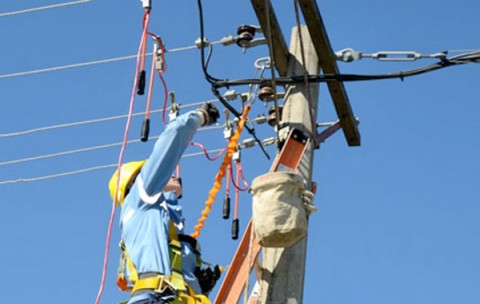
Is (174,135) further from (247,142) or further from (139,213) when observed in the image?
(247,142)

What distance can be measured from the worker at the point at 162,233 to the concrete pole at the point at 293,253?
1.15 feet

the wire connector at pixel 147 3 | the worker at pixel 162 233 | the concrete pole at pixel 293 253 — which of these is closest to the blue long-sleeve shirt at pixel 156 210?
the worker at pixel 162 233

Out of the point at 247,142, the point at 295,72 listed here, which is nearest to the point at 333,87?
the point at 295,72

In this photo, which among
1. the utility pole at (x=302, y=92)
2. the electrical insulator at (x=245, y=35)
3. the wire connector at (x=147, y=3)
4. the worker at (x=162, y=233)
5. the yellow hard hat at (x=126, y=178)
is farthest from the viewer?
the electrical insulator at (x=245, y=35)

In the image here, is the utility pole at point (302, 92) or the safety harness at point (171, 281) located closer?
the safety harness at point (171, 281)

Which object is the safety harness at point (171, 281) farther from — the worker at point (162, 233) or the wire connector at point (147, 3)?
the wire connector at point (147, 3)

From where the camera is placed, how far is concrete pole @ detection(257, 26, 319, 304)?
6.75m

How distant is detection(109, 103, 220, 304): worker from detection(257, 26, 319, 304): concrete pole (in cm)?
35

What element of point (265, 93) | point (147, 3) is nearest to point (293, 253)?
point (265, 93)

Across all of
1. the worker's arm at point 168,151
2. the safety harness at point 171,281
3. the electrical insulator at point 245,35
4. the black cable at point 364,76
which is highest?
the electrical insulator at point 245,35

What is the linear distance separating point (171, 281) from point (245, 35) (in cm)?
195

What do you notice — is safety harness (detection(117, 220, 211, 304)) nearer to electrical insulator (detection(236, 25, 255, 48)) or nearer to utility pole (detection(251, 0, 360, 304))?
utility pole (detection(251, 0, 360, 304))

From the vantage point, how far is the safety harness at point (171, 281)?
659 cm

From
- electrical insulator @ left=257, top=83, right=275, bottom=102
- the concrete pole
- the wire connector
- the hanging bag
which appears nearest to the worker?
the concrete pole
